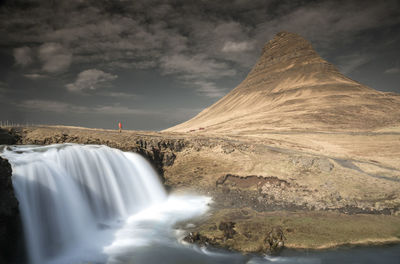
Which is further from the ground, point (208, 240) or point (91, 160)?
point (91, 160)

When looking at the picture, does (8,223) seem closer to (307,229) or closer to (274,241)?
(274,241)

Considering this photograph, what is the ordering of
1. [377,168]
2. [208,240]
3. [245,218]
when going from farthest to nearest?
[377,168] → [245,218] → [208,240]

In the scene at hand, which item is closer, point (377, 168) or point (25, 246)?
point (25, 246)

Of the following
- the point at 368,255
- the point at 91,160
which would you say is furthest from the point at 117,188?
the point at 368,255

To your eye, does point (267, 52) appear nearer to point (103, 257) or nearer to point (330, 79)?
point (330, 79)

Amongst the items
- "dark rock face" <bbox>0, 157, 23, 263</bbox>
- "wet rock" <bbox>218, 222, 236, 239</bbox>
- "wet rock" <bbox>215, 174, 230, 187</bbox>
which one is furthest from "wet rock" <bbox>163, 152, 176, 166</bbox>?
"dark rock face" <bbox>0, 157, 23, 263</bbox>

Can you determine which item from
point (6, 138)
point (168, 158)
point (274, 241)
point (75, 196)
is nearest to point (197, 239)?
point (274, 241)

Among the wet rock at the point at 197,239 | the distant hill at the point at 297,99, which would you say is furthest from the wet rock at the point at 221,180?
the distant hill at the point at 297,99

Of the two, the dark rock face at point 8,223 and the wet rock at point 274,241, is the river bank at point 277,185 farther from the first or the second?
the dark rock face at point 8,223
